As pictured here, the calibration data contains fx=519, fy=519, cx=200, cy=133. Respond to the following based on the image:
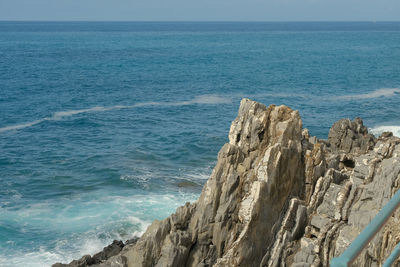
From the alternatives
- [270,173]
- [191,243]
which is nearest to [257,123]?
[270,173]

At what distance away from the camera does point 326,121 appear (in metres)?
55.2

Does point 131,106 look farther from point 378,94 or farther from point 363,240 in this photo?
point 363,240

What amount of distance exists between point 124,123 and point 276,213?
125 ft

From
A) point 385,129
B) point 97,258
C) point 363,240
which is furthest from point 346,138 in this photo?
point 363,240

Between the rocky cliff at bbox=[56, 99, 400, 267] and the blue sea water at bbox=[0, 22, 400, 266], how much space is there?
8.71m

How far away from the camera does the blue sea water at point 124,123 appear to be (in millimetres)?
30781

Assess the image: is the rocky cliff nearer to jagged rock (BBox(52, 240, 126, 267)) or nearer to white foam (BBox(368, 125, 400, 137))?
jagged rock (BBox(52, 240, 126, 267))

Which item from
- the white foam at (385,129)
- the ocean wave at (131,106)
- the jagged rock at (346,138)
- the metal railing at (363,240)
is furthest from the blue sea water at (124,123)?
the metal railing at (363,240)

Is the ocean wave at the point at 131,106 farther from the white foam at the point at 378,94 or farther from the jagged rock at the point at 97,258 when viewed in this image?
the jagged rock at the point at 97,258

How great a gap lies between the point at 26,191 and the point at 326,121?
32399mm

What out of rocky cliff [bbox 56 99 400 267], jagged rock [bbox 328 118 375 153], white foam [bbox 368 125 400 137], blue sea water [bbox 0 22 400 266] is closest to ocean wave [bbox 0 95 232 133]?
blue sea water [bbox 0 22 400 266]

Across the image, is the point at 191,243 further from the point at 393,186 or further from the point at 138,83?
the point at 138,83

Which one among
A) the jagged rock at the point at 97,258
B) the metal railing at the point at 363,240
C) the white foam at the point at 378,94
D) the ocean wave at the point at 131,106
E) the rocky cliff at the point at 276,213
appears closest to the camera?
the metal railing at the point at 363,240

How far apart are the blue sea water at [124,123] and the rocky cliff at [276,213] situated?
8.71 m
